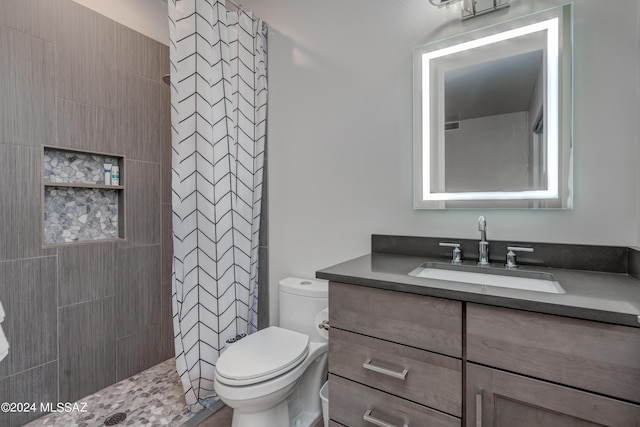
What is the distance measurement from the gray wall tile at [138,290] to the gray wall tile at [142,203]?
3.1 inches

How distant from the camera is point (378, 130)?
5.50 ft

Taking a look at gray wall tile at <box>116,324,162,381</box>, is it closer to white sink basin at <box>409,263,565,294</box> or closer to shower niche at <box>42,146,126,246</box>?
shower niche at <box>42,146,126,246</box>

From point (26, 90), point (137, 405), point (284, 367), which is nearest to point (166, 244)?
point (137, 405)

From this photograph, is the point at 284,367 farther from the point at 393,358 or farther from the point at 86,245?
the point at 86,245

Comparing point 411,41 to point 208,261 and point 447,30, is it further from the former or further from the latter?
point 208,261

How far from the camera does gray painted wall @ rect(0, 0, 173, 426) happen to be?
153 cm

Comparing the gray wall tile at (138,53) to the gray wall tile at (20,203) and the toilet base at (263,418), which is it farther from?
the toilet base at (263,418)

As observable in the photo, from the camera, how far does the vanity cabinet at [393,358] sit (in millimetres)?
945

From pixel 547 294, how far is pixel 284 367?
3.39 ft

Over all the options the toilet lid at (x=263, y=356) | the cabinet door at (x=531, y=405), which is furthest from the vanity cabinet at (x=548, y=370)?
the toilet lid at (x=263, y=356)

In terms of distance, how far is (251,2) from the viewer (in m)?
2.21

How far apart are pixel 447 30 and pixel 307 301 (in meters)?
1.55

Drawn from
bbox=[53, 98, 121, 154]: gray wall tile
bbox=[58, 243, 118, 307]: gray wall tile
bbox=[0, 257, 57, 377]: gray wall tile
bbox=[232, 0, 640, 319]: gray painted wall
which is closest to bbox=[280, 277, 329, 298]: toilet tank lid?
bbox=[232, 0, 640, 319]: gray painted wall

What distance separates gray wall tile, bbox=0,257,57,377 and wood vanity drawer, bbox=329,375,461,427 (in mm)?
1573
